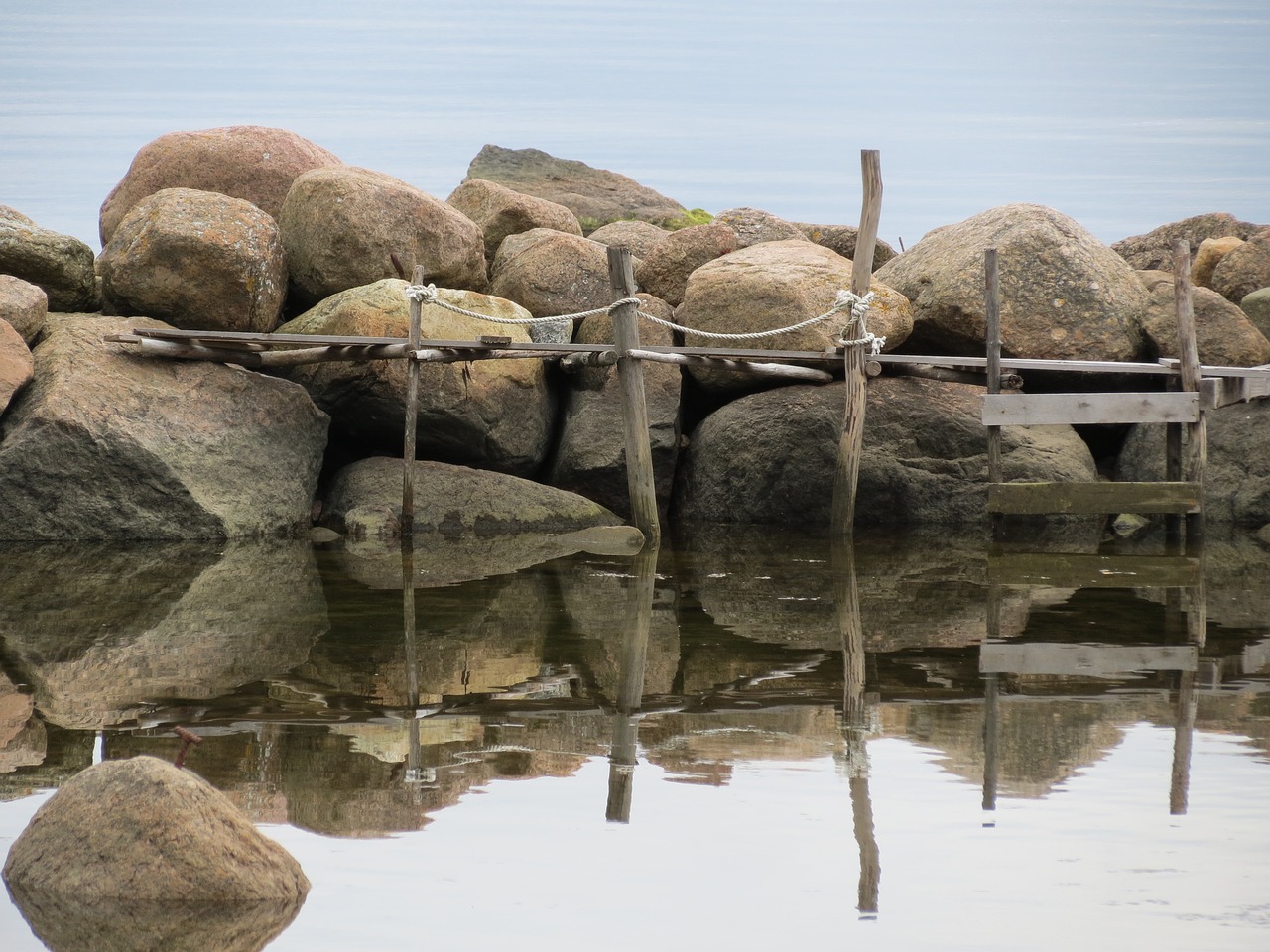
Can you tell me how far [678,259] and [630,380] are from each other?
380 centimetres

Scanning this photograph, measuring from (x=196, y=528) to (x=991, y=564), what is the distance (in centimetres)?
657

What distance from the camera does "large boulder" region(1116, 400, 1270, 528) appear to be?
13.3 m

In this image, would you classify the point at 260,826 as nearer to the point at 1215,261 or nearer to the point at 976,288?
the point at 976,288

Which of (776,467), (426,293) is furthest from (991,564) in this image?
(426,293)

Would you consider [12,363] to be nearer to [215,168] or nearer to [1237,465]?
[215,168]

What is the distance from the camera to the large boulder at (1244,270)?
17250 mm

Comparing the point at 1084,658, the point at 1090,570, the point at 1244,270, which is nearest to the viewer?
the point at 1084,658

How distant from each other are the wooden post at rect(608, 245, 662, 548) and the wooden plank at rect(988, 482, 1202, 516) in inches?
121

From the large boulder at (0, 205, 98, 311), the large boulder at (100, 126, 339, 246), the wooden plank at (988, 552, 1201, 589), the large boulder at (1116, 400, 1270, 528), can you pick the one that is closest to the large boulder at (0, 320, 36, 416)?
the large boulder at (0, 205, 98, 311)

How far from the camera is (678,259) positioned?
15539 millimetres

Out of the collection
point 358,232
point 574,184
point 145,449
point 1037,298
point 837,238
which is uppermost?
point 574,184

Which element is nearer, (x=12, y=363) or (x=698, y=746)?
(x=698, y=746)

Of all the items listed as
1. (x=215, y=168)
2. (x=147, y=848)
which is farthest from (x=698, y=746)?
(x=215, y=168)

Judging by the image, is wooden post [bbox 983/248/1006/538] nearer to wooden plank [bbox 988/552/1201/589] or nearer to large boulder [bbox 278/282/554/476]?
wooden plank [bbox 988/552/1201/589]
